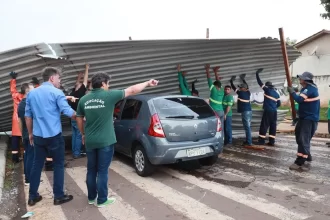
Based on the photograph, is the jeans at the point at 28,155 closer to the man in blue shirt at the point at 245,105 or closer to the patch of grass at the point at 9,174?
the patch of grass at the point at 9,174

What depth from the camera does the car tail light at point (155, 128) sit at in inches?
209

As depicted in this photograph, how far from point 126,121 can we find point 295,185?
11.2ft

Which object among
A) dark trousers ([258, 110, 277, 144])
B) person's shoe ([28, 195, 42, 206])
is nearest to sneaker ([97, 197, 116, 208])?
person's shoe ([28, 195, 42, 206])

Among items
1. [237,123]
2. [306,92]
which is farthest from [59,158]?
[237,123]

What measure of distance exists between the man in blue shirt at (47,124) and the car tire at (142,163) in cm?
167

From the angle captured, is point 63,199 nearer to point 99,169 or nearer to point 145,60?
point 99,169

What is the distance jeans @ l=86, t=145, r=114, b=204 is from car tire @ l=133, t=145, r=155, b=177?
1.42 metres

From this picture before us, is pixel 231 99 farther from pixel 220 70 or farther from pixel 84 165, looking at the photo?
pixel 84 165

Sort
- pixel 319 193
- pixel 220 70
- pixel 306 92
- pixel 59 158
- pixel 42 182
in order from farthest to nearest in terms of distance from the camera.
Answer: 1. pixel 220 70
2. pixel 306 92
3. pixel 42 182
4. pixel 319 193
5. pixel 59 158

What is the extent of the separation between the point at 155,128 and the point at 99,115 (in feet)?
4.97

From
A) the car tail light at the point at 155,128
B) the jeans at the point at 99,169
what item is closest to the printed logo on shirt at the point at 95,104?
the jeans at the point at 99,169

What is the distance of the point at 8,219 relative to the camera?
399 centimetres

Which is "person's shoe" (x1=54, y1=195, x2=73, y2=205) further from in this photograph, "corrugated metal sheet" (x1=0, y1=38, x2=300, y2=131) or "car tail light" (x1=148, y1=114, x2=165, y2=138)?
"corrugated metal sheet" (x1=0, y1=38, x2=300, y2=131)

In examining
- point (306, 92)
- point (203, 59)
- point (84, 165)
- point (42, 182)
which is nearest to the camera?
point (42, 182)
